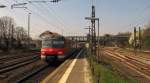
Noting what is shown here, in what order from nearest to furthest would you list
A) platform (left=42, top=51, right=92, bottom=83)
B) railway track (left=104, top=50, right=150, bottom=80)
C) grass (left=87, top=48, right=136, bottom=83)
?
grass (left=87, top=48, right=136, bottom=83) → platform (left=42, top=51, right=92, bottom=83) → railway track (left=104, top=50, right=150, bottom=80)

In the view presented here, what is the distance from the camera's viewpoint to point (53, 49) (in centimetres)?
3675

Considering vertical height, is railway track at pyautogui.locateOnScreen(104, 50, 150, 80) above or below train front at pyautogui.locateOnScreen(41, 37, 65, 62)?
below

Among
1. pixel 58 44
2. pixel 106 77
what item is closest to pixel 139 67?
pixel 58 44

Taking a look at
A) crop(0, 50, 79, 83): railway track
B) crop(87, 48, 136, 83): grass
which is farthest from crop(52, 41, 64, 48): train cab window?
crop(87, 48, 136, 83): grass

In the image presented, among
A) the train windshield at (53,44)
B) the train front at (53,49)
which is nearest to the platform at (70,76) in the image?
the train front at (53,49)

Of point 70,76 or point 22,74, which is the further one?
point 22,74

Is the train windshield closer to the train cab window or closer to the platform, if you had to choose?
the train cab window

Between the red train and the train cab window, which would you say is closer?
the red train

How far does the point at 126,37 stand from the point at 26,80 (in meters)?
149

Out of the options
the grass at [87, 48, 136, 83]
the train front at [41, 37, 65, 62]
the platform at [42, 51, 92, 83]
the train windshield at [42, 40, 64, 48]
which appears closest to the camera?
the grass at [87, 48, 136, 83]

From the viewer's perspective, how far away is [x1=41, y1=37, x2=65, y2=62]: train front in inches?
1442

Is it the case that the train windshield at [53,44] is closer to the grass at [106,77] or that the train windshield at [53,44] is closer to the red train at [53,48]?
the red train at [53,48]

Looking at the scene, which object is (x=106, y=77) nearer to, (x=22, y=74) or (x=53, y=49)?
(x=22, y=74)

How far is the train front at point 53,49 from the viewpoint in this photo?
36.6 meters
